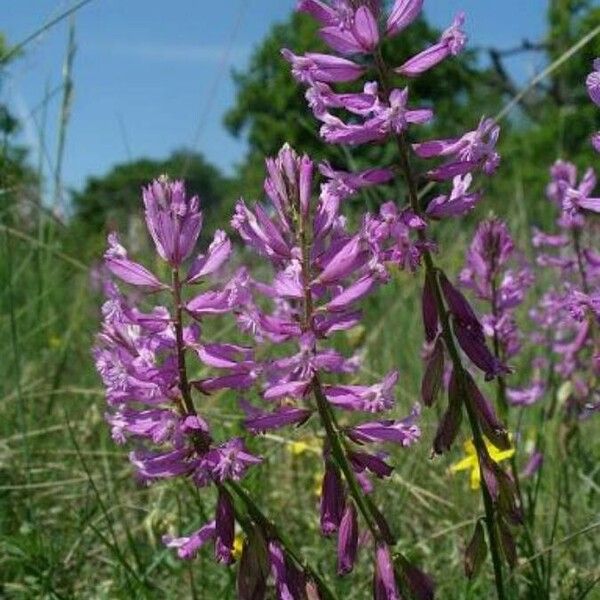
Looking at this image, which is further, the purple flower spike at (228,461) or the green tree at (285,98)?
the green tree at (285,98)

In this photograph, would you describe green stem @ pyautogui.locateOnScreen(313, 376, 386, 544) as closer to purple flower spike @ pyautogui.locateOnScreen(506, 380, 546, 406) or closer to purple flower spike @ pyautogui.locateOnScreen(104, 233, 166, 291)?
purple flower spike @ pyautogui.locateOnScreen(104, 233, 166, 291)

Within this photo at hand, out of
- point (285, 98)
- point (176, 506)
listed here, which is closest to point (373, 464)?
point (176, 506)

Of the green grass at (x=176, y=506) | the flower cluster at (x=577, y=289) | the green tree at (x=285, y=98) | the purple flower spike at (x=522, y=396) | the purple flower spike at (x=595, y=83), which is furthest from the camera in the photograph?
the green tree at (x=285, y=98)

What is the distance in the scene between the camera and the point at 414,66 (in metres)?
1.73

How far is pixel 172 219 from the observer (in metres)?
1.63

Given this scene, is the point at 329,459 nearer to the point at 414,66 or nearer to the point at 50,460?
the point at 414,66

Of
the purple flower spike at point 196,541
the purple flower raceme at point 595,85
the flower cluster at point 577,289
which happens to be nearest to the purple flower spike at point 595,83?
the purple flower raceme at point 595,85

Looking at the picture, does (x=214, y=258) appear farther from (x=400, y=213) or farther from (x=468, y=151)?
(x=468, y=151)

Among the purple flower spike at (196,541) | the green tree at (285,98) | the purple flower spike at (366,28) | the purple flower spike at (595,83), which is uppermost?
the green tree at (285,98)

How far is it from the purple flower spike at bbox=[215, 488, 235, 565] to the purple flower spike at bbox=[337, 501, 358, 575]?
15 centimetres

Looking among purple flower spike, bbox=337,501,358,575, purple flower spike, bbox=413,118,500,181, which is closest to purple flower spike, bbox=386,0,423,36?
purple flower spike, bbox=413,118,500,181

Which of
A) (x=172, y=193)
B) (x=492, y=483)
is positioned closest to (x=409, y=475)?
(x=492, y=483)

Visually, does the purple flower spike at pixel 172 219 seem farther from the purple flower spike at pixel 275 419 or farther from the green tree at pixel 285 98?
the green tree at pixel 285 98

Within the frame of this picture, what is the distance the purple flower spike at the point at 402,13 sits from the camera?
5.60ft
